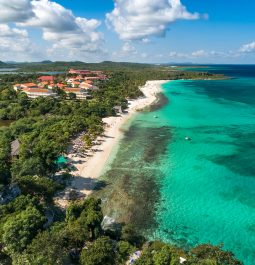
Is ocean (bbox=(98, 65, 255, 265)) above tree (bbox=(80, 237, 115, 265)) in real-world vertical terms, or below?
below

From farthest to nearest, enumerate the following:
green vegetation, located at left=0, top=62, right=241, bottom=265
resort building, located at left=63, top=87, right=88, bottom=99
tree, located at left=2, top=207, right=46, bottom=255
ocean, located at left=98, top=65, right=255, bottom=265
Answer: resort building, located at left=63, top=87, right=88, bottom=99 → ocean, located at left=98, top=65, right=255, bottom=265 → tree, located at left=2, top=207, right=46, bottom=255 → green vegetation, located at left=0, top=62, right=241, bottom=265

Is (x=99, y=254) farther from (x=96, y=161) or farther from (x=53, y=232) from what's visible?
(x=96, y=161)

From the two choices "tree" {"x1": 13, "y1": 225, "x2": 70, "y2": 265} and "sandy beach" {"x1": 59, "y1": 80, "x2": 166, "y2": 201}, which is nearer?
"tree" {"x1": 13, "y1": 225, "x2": 70, "y2": 265}

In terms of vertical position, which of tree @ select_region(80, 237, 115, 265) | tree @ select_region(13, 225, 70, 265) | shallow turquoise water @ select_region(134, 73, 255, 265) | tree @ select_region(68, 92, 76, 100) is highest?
tree @ select_region(68, 92, 76, 100)

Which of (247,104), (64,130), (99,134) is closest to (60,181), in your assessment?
(64,130)

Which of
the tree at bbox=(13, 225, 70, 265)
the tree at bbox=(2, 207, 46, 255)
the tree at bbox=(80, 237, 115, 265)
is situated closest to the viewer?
the tree at bbox=(13, 225, 70, 265)

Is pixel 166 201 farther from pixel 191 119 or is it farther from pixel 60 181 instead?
pixel 191 119

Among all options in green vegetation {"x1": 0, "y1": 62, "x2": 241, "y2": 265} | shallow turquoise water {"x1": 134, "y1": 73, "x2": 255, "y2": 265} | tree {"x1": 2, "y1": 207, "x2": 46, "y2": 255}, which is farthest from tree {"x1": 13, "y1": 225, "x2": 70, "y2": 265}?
shallow turquoise water {"x1": 134, "y1": 73, "x2": 255, "y2": 265}

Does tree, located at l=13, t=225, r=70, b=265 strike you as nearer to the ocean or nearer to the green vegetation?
the green vegetation

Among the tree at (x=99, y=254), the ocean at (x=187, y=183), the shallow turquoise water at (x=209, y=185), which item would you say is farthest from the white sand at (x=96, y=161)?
the tree at (x=99, y=254)
